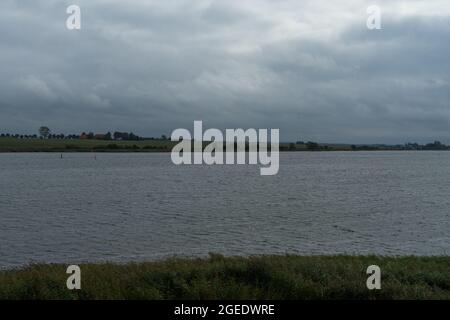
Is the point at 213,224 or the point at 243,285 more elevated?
the point at 243,285

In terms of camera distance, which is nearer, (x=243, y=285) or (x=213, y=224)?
(x=243, y=285)

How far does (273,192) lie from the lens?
58.8 m

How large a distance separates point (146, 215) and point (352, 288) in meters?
29.5

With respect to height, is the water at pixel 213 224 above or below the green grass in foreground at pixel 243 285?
below

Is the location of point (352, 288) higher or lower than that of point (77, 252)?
higher

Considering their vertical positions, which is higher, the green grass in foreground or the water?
the green grass in foreground

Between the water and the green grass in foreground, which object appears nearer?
the green grass in foreground

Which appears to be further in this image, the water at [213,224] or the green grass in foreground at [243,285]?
the water at [213,224]

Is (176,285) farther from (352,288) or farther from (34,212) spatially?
(34,212)

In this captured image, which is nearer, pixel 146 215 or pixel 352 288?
pixel 352 288
